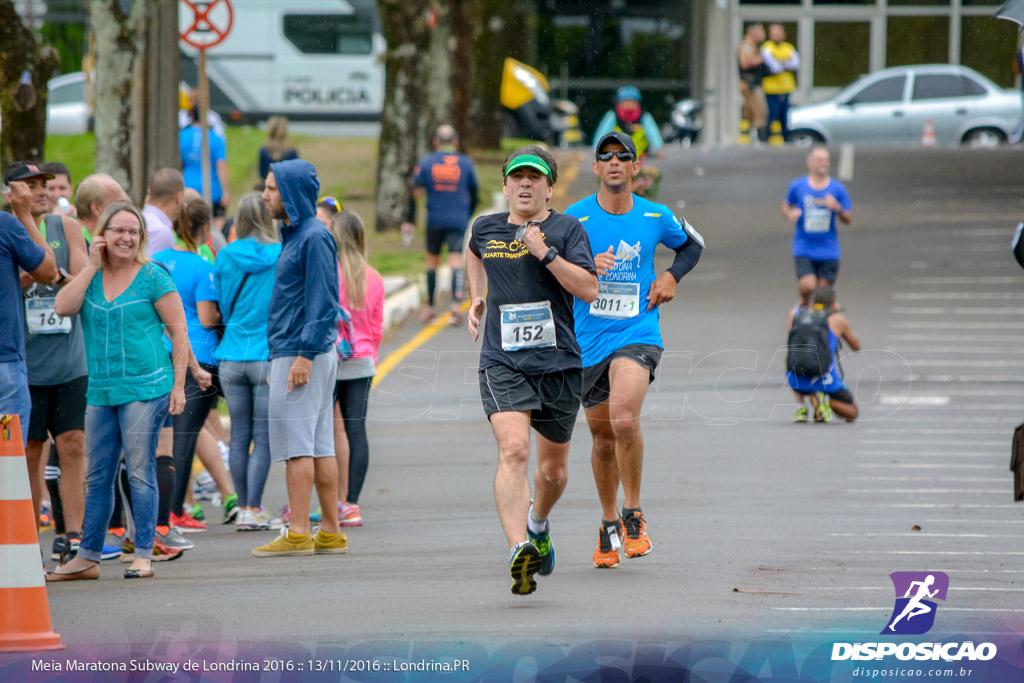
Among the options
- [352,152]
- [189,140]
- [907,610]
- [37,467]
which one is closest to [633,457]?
[907,610]

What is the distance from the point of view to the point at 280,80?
29.6m

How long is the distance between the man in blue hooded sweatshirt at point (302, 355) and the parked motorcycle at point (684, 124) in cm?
442

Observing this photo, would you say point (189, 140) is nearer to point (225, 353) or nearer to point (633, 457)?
point (225, 353)

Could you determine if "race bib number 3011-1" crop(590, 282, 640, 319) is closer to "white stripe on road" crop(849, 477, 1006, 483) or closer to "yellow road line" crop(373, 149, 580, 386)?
"white stripe on road" crop(849, 477, 1006, 483)

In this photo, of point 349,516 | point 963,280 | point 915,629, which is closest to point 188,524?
point 349,516

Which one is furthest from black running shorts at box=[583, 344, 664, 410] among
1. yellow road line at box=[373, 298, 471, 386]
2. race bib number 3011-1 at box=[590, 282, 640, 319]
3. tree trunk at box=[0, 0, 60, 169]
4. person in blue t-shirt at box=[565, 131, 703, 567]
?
tree trunk at box=[0, 0, 60, 169]

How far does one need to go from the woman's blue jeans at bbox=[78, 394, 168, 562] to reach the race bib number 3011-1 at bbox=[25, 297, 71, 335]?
0.49 meters

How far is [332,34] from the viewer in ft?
98.4

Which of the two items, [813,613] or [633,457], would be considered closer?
[813,613]

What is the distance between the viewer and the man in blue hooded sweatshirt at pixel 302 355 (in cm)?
743

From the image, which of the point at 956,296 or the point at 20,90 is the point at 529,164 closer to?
the point at 20,90

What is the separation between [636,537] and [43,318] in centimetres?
313

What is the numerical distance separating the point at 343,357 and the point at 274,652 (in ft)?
9.94

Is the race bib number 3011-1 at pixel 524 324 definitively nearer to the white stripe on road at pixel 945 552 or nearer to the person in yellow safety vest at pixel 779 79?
the white stripe on road at pixel 945 552
